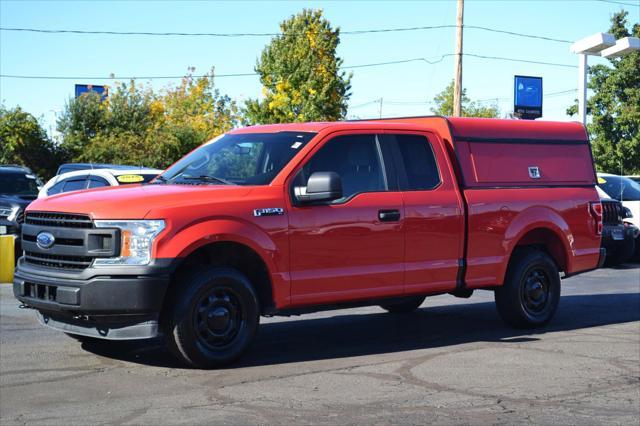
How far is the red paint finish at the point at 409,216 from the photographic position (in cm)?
723

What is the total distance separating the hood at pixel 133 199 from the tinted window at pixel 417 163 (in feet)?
5.87

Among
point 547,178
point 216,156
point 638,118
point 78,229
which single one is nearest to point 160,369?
point 78,229

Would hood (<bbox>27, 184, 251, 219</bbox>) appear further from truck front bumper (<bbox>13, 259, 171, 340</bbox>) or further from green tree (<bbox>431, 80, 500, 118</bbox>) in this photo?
green tree (<bbox>431, 80, 500, 118</bbox>)

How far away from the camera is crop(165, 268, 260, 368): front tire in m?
7.07

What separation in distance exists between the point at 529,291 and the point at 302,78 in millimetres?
41683

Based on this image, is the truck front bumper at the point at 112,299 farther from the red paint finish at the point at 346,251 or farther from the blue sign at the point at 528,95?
the blue sign at the point at 528,95

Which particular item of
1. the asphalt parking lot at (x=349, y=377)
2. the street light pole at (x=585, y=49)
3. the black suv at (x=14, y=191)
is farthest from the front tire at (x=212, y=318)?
the street light pole at (x=585, y=49)

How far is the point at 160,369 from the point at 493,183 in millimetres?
3925

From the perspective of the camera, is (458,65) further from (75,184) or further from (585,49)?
(75,184)

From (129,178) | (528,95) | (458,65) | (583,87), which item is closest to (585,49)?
(583,87)

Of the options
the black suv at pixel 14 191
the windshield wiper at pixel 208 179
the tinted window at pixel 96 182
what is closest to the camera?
the windshield wiper at pixel 208 179

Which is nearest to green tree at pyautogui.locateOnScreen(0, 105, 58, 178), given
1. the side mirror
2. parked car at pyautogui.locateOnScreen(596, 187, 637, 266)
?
parked car at pyautogui.locateOnScreen(596, 187, 637, 266)

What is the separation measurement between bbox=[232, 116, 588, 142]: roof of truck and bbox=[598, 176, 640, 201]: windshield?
8.60 m

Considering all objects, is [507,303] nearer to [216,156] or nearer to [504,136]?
[504,136]
